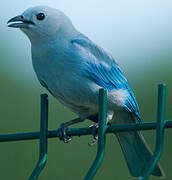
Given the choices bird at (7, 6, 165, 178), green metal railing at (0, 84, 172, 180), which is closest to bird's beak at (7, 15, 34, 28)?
bird at (7, 6, 165, 178)

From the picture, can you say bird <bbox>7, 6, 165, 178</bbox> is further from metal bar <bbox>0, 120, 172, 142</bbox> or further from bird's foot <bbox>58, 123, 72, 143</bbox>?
metal bar <bbox>0, 120, 172, 142</bbox>

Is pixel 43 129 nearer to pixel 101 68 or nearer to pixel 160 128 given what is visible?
pixel 160 128

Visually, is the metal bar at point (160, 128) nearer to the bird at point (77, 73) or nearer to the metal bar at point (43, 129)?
the metal bar at point (43, 129)

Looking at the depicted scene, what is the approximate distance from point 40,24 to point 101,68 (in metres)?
0.78

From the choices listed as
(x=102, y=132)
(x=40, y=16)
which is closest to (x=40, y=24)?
(x=40, y=16)

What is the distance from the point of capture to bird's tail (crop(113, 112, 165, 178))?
5825 mm

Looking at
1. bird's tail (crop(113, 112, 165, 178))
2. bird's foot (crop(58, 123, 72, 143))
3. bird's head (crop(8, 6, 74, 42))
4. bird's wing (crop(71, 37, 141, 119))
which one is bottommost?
bird's tail (crop(113, 112, 165, 178))

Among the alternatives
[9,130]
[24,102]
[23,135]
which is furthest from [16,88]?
[23,135]

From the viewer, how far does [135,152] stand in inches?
242

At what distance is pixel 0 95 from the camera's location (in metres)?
11.8

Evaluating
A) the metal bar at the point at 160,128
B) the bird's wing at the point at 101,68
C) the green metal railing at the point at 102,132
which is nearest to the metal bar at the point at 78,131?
the green metal railing at the point at 102,132

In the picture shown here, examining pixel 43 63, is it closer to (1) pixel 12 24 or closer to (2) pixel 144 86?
(1) pixel 12 24

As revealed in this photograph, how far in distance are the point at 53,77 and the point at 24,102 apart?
239 inches

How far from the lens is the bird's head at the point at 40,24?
654 cm
